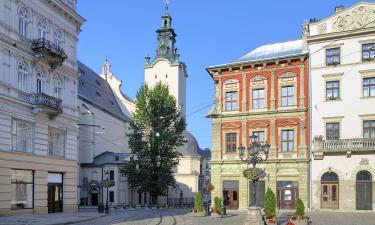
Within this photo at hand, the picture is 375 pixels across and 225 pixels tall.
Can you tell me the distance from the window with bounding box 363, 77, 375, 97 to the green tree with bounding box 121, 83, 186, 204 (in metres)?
25.0

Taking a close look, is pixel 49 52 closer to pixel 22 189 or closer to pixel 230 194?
pixel 22 189

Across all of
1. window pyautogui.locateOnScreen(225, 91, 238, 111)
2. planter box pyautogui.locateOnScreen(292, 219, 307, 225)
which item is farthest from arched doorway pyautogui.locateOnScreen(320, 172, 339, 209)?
planter box pyautogui.locateOnScreen(292, 219, 307, 225)

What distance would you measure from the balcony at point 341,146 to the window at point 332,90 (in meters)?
3.41

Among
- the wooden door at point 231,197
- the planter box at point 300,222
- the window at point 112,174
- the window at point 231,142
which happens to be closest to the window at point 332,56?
the window at point 231,142

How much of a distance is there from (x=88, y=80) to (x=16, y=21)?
48.8 m

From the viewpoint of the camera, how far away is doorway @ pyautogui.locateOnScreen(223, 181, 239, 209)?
41.8 meters

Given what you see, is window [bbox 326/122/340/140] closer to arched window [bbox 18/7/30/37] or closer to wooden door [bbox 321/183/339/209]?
wooden door [bbox 321/183/339/209]

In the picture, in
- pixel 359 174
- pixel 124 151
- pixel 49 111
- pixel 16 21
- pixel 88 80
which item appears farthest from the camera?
pixel 124 151

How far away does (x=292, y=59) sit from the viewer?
4069cm

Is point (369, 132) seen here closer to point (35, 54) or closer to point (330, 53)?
point (330, 53)

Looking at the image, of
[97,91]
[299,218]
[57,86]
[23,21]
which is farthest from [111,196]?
[299,218]

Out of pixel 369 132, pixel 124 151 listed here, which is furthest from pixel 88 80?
pixel 369 132

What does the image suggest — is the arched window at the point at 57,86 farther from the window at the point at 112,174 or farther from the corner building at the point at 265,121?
the window at the point at 112,174

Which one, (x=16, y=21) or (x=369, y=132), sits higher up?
(x=16, y=21)
